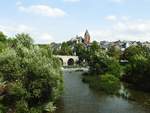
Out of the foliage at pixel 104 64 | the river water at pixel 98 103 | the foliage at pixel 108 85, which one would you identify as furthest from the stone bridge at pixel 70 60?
the river water at pixel 98 103

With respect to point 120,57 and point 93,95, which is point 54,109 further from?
point 120,57

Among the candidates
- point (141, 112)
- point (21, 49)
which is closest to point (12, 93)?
point (21, 49)

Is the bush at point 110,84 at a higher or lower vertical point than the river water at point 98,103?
higher

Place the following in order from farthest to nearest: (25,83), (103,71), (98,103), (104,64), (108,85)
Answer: (104,64) < (103,71) < (108,85) < (98,103) < (25,83)

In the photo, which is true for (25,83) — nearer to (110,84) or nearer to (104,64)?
(110,84)

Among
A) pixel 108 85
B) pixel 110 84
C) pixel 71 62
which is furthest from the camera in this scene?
pixel 71 62

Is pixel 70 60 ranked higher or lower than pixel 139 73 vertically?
higher

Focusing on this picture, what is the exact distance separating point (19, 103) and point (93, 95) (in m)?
22.2

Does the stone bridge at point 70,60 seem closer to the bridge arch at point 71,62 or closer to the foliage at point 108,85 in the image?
the bridge arch at point 71,62

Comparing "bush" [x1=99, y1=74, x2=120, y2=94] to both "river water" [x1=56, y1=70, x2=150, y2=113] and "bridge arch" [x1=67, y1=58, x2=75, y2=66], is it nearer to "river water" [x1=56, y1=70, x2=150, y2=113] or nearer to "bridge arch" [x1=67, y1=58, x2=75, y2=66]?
"river water" [x1=56, y1=70, x2=150, y2=113]

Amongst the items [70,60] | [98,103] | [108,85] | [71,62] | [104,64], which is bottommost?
[98,103]

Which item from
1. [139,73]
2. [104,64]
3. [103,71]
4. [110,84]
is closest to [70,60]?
[104,64]

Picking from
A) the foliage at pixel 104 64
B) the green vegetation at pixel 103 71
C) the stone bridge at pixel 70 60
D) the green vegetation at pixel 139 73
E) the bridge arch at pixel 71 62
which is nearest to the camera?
the green vegetation at pixel 139 73

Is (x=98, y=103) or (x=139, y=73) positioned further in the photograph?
(x=139, y=73)
